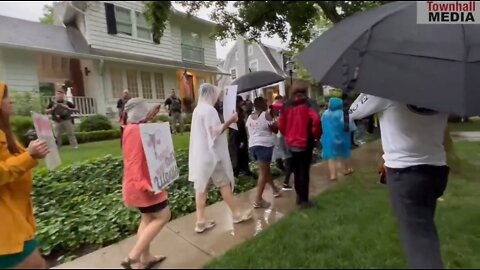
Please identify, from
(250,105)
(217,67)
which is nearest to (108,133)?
(217,67)

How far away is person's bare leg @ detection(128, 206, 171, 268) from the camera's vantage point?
163 cm

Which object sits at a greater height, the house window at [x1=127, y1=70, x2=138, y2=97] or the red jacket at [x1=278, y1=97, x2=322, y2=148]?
the house window at [x1=127, y1=70, x2=138, y2=97]

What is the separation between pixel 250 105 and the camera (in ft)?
14.1

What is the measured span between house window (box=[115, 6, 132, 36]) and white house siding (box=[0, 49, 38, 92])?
36 cm

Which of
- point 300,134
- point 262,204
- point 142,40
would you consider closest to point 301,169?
point 300,134

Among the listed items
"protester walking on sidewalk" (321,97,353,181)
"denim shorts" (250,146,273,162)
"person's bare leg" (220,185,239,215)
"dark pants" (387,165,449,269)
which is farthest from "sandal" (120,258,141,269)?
"protester walking on sidewalk" (321,97,353,181)

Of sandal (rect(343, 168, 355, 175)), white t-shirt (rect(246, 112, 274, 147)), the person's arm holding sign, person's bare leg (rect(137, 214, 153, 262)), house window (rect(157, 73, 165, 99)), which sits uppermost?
house window (rect(157, 73, 165, 99))

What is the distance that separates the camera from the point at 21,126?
1883 mm

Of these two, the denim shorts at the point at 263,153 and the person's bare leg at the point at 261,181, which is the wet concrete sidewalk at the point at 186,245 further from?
the denim shorts at the point at 263,153

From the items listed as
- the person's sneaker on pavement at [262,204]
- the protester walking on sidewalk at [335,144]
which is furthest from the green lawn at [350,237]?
the protester walking on sidewalk at [335,144]

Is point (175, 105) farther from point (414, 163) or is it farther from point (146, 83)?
point (414, 163)

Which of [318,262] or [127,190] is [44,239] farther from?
[318,262]

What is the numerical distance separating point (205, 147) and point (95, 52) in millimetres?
1608

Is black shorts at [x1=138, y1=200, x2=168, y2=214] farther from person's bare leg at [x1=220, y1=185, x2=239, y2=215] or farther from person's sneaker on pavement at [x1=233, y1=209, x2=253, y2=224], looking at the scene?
person's bare leg at [x1=220, y1=185, x2=239, y2=215]
